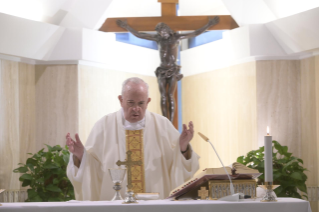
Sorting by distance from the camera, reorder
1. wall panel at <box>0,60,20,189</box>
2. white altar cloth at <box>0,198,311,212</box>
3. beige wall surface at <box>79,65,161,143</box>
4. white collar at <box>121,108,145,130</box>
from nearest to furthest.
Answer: white altar cloth at <box>0,198,311,212</box> < white collar at <box>121,108,145,130</box> < wall panel at <box>0,60,20,189</box> < beige wall surface at <box>79,65,161,143</box>

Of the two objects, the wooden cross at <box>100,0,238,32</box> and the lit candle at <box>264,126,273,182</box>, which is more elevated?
the wooden cross at <box>100,0,238,32</box>

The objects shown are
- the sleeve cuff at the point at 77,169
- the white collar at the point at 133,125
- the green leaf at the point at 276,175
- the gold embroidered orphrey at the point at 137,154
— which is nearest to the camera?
the sleeve cuff at the point at 77,169

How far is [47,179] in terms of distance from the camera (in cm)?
584

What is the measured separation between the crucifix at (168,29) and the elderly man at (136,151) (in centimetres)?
274

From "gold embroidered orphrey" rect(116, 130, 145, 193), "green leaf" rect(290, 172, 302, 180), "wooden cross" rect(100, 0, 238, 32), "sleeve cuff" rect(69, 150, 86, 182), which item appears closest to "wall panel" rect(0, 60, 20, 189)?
"wooden cross" rect(100, 0, 238, 32)

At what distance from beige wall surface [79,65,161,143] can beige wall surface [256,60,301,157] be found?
7.74 ft

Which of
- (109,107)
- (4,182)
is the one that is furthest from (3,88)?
(109,107)

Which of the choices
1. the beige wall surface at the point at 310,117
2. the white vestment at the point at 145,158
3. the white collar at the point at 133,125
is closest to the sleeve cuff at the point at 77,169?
the white vestment at the point at 145,158

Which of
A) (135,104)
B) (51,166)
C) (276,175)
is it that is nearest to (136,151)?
(135,104)

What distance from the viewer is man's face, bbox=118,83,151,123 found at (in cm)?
384

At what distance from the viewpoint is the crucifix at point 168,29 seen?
6.98 m

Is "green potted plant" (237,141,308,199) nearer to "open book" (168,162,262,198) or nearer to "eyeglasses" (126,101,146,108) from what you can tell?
"eyeglasses" (126,101,146,108)

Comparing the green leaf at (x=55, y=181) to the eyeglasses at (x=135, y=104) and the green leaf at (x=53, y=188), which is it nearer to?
the green leaf at (x=53, y=188)

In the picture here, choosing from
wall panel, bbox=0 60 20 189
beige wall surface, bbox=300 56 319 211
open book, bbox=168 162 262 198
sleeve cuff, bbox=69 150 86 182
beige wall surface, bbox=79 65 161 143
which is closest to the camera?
open book, bbox=168 162 262 198
